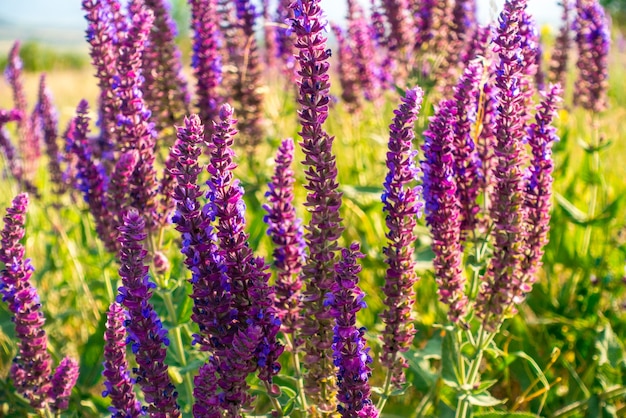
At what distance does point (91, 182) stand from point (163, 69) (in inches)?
35.3

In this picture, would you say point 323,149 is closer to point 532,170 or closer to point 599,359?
point 532,170

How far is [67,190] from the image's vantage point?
14.5ft

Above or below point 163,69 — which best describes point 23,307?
below

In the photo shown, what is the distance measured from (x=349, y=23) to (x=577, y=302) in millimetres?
2499

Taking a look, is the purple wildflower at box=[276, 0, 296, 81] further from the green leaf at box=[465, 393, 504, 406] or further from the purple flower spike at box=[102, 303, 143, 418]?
the purple flower spike at box=[102, 303, 143, 418]

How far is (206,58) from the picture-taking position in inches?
138

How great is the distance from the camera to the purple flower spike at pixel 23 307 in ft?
7.05

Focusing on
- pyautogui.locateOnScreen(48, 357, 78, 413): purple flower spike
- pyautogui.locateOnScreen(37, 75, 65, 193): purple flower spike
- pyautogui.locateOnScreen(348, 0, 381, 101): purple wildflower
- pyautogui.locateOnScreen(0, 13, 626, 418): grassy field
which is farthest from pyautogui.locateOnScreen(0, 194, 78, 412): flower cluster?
pyautogui.locateOnScreen(348, 0, 381, 101): purple wildflower

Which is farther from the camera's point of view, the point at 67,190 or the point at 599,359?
the point at 67,190

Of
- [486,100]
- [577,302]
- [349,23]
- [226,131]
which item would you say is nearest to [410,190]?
[226,131]

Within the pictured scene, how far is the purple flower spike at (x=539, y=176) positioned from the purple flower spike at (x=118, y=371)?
142 cm

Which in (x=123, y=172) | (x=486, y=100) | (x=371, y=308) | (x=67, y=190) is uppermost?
(x=486, y=100)

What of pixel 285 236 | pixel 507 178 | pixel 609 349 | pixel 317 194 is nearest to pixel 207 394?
pixel 285 236

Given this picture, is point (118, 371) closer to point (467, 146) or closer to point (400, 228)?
point (400, 228)
